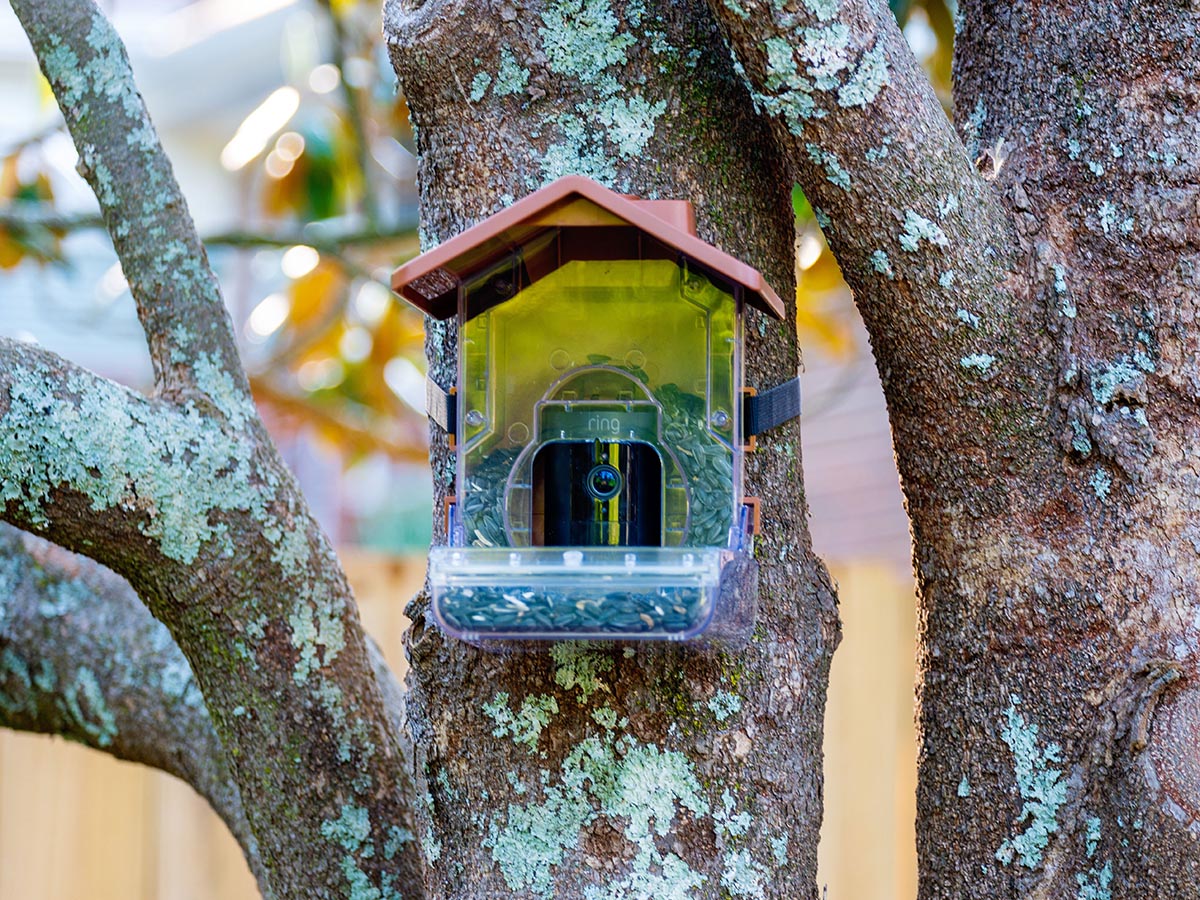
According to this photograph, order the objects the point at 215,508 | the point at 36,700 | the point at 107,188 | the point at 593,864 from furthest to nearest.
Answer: the point at 36,700
the point at 107,188
the point at 215,508
the point at 593,864

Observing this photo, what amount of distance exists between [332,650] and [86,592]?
469 mm

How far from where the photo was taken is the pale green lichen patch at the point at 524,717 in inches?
39.9

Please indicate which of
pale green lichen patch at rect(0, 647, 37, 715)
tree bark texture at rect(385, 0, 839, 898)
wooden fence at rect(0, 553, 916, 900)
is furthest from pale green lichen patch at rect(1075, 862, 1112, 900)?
wooden fence at rect(0, 553, 916, 900)

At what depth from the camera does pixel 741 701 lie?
3.36 feet

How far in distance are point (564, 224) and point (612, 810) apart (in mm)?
427

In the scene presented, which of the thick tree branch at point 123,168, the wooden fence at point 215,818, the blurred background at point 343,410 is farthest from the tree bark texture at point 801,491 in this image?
the wooden fence at point 215,818

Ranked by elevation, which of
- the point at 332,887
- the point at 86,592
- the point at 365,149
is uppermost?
the point at 365,149

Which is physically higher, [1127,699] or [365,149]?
[365,149]

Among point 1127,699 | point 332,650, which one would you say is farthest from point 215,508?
point 1127,699

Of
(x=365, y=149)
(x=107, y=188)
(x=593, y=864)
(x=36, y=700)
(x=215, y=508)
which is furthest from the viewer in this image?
(x=365, y=149)

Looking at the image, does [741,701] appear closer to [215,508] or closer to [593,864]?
[593,864]

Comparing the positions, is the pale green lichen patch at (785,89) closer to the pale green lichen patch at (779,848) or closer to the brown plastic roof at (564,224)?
the brown plastic roof at (564,224)

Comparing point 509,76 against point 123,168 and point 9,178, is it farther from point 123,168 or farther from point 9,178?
point 9,178

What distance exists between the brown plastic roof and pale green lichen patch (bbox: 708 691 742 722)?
29 cm
